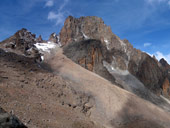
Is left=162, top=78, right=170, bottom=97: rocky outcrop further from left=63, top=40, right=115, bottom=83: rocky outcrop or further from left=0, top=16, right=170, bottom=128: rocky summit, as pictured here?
left=63, top=40, right=115, bottom=83: rocky outcrop

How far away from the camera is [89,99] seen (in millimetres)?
21328

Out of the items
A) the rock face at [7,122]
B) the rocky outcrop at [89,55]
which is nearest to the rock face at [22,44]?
the rocky outcrop at [89,55]

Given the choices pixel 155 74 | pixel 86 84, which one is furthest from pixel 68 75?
pixel 155 74

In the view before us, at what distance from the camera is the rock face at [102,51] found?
3994 cm

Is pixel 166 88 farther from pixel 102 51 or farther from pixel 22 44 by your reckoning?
pixel 22 44

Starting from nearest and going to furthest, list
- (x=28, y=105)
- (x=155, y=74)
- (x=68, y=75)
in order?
(x=28, y=105)
(x=68, y=75)
(x=155, y=74)

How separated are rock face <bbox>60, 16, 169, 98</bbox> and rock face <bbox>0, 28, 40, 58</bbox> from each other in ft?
28.3

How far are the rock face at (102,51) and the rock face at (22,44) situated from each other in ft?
28.3

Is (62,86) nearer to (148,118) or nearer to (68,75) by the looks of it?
(68,75)

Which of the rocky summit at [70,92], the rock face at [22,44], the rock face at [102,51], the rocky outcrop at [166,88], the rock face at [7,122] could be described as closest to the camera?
the rock face at [7,122]

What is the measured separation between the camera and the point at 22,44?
32312 millimetres

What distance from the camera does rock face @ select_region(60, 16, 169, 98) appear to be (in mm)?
39938

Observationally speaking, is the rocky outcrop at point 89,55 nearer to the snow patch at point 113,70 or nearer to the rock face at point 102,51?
the rock face at point 102,51

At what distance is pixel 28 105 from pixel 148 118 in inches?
627
